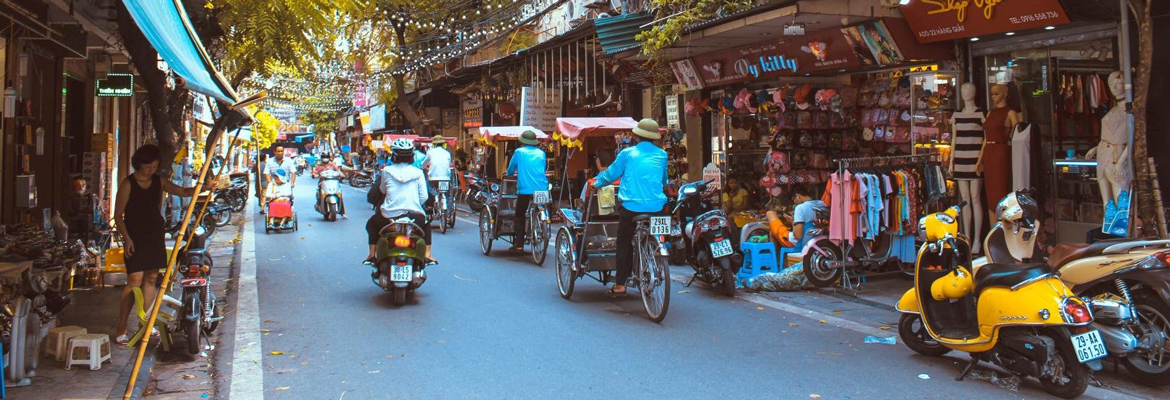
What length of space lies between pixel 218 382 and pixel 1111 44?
27.9 ft

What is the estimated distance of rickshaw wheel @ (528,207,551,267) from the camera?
11617 mm

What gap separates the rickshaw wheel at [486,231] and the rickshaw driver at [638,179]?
15.8ft

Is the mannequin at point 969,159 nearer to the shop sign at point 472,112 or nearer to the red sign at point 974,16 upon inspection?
the red sign at point 974,16

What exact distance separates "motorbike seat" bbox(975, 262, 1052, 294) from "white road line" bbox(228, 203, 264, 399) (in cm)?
462

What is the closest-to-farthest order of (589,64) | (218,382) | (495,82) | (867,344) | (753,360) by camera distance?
(218,382) → (753,360) → (867,344) → (589,64) → (495,82)

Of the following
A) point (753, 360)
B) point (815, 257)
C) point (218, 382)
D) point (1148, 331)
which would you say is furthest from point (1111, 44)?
point (218, 382)

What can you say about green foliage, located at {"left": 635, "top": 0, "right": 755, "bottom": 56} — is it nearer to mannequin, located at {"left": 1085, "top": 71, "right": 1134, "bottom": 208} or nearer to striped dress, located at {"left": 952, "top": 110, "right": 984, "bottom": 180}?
striped dress, located at {"left": 952, "top": 110, "right": 984, "bottom": 180}

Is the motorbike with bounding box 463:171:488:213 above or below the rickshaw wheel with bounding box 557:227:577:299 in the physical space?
above

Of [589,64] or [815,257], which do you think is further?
[589,64]

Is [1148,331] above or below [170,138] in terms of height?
below

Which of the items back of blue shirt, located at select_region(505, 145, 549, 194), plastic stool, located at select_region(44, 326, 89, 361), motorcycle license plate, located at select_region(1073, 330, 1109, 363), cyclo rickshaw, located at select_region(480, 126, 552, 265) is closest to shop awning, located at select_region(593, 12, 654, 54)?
cyclo rickshaw, located at select_region(480, 126, 552, 265)

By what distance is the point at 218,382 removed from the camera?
19.4 feet

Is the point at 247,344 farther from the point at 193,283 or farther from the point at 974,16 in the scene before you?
the point at 974,16

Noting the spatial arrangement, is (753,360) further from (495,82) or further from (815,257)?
(495,82)
